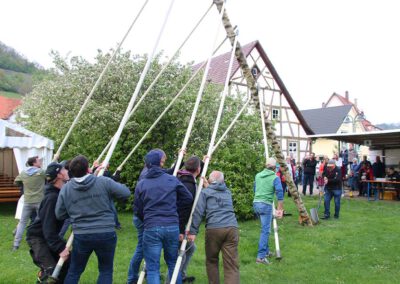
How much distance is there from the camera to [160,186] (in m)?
4.75

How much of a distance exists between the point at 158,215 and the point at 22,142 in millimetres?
8060

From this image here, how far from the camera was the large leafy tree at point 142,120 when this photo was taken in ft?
39.0

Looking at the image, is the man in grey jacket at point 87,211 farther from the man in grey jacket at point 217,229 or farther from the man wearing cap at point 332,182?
the man wearing cap at point 332,182

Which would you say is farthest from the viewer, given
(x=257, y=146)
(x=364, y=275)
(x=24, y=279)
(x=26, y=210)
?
(x=257, y=146)

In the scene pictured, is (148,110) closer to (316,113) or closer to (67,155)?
(67,155)

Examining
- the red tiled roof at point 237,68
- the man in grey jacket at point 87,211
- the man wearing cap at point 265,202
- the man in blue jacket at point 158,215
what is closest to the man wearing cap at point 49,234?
the man in grey jacket at point 87,211

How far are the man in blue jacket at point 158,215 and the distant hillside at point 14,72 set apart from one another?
58480mm

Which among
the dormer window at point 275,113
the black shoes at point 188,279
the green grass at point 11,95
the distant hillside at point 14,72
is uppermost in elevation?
the distant hillside at point 14,72

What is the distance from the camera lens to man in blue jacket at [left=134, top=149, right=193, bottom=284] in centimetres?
468

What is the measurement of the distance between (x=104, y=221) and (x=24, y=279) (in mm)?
2720

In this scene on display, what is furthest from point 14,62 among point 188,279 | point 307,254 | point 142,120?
point 188,279

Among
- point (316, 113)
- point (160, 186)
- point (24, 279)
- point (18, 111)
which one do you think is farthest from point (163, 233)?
point (316, 113)

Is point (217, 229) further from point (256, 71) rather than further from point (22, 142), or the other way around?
point (256, 71)

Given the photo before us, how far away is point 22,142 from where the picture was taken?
11.3 metres
